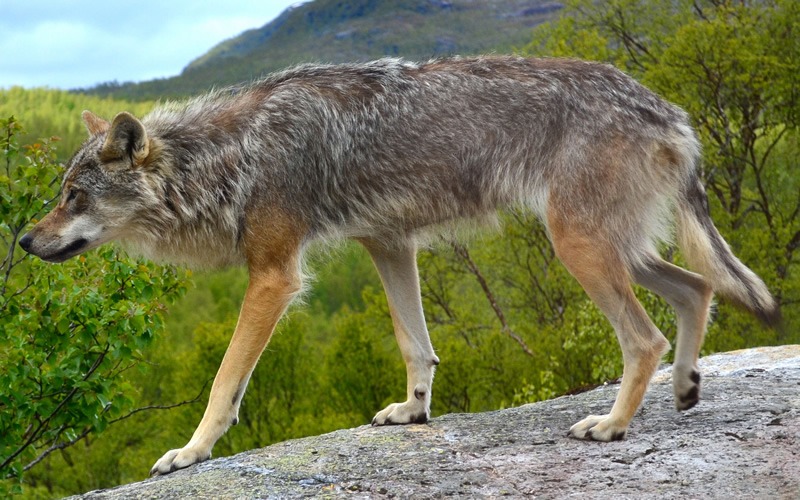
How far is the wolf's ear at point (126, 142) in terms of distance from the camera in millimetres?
6082

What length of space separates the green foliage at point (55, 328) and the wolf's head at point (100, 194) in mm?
1719

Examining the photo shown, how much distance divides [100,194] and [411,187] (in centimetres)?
195

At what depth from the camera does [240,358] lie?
5.74m

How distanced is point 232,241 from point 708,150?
2118 centimetres

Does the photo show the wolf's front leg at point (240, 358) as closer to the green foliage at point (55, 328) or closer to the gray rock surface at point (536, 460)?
the gray rock surface at point (536, 460)

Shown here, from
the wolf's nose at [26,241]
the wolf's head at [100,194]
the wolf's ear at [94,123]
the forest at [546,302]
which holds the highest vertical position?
the wolf's ear at [94,123]

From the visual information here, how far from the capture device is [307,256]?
6.30 m

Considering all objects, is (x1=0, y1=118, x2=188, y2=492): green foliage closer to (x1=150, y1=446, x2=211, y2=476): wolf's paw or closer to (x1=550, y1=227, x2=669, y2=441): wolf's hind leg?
(x1=150, y1=446, x2=211, y2=476): wolf's paw

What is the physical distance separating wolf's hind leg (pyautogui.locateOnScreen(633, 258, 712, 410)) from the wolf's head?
3211mm

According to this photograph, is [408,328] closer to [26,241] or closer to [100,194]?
[100,194]

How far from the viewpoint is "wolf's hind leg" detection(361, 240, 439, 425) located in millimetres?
6391

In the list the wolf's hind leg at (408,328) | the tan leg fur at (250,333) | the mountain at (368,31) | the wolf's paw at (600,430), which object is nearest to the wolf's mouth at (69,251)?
the tan leg fur at (250,333)

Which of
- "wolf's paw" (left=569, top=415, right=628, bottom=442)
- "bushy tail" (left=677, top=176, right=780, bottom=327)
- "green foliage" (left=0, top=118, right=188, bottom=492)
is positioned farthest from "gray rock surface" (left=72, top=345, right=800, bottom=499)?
"green foliage" (left=0, top=118, right=188, bottom=492)

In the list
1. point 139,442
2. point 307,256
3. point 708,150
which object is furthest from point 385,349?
point 307,256
